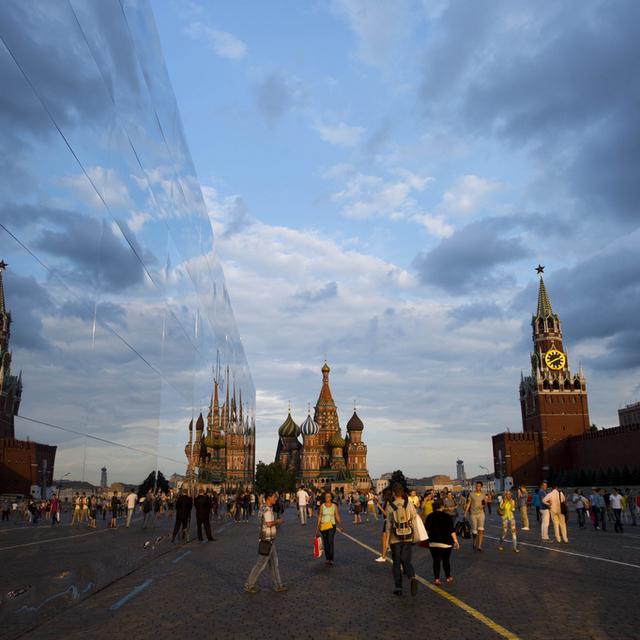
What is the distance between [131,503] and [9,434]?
571 centimetres

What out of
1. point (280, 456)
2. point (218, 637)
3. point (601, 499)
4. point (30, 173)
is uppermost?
point (280, 456)

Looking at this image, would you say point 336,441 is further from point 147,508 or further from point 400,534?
point 400,534

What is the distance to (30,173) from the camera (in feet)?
22.9

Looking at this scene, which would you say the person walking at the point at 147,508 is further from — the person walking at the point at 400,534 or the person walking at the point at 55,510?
the person walking at the point at 400,534

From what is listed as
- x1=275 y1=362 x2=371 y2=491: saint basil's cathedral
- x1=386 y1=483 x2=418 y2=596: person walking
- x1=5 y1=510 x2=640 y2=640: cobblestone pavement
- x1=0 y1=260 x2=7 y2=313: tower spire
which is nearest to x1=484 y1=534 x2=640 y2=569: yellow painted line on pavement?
x1=5 y1=510 x2=640 y2=640: cobblestone pavement

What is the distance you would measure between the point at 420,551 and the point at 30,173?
1329 centimetres

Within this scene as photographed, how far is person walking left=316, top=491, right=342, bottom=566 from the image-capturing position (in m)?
13.2

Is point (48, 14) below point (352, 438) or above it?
below

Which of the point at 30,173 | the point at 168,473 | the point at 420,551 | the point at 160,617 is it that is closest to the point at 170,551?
the point at 168,473

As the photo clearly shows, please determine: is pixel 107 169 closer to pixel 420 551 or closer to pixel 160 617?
pixel 160 617

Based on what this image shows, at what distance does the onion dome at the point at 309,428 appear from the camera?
141125mm

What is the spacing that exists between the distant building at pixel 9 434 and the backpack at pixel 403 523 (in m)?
4.89

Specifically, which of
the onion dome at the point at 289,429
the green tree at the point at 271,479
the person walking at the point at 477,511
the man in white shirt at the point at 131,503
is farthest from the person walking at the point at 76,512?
the onion dome at the point at 289,429

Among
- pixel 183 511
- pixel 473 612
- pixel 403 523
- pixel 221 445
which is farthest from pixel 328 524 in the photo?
pixel 221 445
